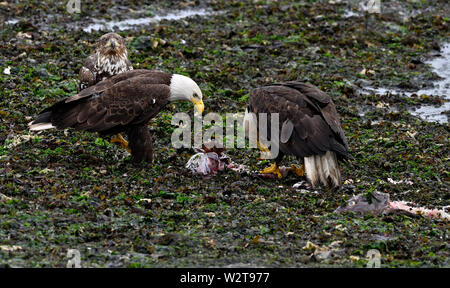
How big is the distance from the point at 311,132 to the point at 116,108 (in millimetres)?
2310

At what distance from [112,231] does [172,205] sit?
1013 millimetres

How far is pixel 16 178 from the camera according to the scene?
8227 millimetres

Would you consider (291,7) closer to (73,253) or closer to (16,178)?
(16,178)

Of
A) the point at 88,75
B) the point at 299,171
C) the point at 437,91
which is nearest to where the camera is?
the point at 299,171

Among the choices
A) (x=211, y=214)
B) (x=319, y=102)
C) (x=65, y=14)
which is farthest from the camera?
(x=65, y=14)

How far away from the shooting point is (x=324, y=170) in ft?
28.7

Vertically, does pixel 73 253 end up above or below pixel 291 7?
below

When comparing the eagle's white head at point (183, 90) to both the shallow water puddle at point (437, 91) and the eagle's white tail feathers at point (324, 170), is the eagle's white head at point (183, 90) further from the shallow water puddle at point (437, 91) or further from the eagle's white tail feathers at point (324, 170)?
the shallow water puddle at point (437, 91)

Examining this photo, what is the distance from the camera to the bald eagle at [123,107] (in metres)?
8.95

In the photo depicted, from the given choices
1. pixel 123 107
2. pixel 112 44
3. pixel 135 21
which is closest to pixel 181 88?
pixel 123 107

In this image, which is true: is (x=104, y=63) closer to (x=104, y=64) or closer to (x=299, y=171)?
(x=104, y=64)

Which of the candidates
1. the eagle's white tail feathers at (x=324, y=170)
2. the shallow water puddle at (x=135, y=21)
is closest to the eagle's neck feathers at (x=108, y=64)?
the eagle's white tail feathers at (x=324, y=170)

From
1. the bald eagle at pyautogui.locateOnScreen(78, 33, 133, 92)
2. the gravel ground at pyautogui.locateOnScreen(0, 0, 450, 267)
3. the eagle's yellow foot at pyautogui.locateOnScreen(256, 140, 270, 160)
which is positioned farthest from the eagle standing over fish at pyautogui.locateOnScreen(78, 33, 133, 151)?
the eagle's yellow foot at pyautogui.locateOnScreen(256, 140, 270, 160)

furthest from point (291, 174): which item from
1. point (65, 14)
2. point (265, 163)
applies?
point (65, 14)
